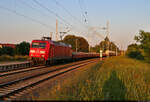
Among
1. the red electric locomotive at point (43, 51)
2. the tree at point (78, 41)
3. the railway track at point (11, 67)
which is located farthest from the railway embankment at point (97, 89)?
the tree at point (78, 41)

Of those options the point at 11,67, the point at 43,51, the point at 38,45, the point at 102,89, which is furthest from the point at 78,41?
the point at 102,89

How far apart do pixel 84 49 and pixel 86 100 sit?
267 feet

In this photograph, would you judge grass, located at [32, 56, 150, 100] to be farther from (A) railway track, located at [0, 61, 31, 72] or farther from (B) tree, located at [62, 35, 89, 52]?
(B) tree, located at [62, 35, 89, 52]

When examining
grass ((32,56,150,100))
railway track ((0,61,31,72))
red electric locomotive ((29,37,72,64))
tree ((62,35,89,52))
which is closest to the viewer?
grass ((32,56,150,100))

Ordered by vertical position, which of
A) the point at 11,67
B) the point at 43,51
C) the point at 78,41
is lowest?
the point at 11,67

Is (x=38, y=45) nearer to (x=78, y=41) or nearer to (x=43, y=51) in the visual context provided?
(x=43, y=51)

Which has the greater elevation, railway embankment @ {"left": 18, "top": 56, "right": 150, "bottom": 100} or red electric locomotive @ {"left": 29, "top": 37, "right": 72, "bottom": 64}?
red electric locomotive @ {"left": 29, "top": 37, "right": 72, "bottom": 64}

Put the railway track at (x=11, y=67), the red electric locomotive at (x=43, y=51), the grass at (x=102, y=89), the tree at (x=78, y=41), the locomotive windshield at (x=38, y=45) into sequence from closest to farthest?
the grass at (x=102, y=89)
the railway track at (x=11, y=67)
the red electric locomotive at (x=43, y=51)
the locomotive windshield at (x=38, y=45)
the tree at (x=78, y=41)

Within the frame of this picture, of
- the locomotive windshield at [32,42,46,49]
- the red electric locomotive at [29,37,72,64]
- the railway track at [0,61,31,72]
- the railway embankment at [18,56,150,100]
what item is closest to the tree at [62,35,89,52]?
the red electric locomotive at [29,37,72,64]

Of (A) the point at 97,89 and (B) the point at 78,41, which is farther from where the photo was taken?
(B) the point at 78,41

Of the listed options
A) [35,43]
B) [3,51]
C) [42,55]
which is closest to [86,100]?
[42,55]

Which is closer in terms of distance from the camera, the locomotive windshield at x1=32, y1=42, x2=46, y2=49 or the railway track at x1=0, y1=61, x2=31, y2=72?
the railway track at x1=0, y1=61, x2=31, y2=72

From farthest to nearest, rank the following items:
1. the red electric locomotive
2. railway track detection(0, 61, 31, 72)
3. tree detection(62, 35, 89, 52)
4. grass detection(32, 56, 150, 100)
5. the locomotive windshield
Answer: tree detection(62, 35, 89, 52) → the locomotive windshield → the red electric locomotive → railway track detection(0, 61, 31, 72) → grass detection(32, 56, 150, 100)

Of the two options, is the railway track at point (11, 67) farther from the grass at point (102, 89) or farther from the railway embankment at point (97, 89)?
the grass at point (102, 89)
